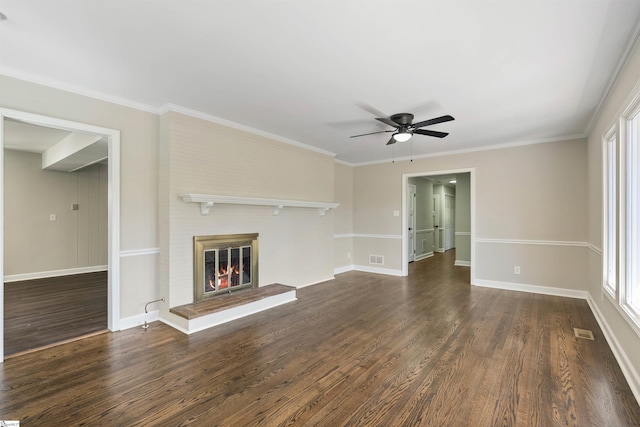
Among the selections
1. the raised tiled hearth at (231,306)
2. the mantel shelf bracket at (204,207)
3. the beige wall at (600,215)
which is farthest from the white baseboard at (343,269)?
the beige wall at (600,215)

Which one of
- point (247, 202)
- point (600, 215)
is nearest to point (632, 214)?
point (600, 215)

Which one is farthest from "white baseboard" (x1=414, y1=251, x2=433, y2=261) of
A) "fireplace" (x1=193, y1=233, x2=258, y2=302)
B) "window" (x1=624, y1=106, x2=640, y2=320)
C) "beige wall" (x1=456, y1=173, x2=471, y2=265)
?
"window" (x1=624, y1=106, x2=640, y2=320)

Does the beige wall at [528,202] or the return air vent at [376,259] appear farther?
the return air vent at [376,259]

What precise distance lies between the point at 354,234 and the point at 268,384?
16.4ft

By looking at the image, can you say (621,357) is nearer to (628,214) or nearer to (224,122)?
(628,214)

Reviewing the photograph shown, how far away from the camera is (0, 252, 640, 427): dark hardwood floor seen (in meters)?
1.92

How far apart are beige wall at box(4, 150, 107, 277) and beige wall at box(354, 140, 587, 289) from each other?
716 centimetres

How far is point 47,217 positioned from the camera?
241 inches

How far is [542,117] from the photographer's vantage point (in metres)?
3.83

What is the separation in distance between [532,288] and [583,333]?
1905 mm

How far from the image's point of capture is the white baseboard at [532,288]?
4.65 m

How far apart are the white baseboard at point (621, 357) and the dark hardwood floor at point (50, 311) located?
4873 mm

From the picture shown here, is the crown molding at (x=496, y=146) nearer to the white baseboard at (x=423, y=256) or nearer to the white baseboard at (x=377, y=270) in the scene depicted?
the white baseboard at (x=377, y=270)

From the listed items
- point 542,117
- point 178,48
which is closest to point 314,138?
point 178,48
